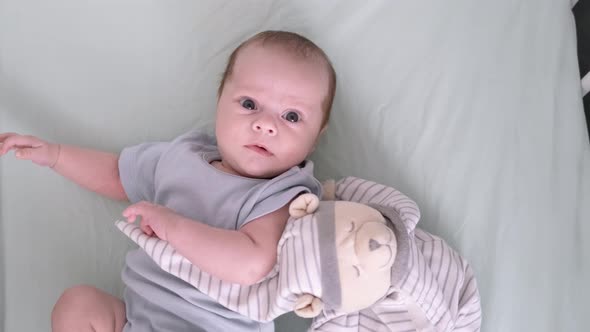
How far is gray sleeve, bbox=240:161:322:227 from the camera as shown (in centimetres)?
104

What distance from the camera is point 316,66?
110 centimetres

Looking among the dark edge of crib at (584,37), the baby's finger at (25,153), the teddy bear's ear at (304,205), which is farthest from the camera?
the dark edge of crib at (584,37)

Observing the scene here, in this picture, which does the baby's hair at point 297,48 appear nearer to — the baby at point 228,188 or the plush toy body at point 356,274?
the baby at point 228,188

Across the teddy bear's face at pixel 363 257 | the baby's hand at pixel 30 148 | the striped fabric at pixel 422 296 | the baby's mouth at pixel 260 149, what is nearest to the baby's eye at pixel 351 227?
the teddy bear's face at pixel 363 257

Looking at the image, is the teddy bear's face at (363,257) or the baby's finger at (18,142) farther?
the baby's finger at (18,142)

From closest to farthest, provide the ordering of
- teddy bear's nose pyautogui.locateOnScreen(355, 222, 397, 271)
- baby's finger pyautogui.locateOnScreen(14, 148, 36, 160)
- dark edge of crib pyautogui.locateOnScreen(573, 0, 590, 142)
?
teddy bear's nose pyautogui.locateOnScreen(355, 222, 397, 271)
baby's finger pyautogui.locateOnScreen(14, 148, 36, 160)
dark edge of crib pyautogui.locateOnScreen(573, 0, 590, 142)

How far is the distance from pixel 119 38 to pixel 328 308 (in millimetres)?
824

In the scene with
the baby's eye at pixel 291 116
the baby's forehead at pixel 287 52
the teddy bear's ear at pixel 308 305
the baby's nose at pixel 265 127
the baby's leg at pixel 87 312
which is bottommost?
the baby's leg at pixel 87 312

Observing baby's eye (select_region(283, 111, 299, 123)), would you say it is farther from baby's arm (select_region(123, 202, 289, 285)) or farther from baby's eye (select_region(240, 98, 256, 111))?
baby's arm (select_region(123, 202, 289, 285))

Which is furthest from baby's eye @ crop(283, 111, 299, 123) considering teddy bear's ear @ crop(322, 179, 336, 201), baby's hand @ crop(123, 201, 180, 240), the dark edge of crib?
the dark edge of crib

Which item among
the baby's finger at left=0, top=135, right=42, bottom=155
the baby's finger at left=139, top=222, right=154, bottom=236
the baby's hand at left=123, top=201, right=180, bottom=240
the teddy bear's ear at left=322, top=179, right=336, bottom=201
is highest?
the teddy bear's ear at left=322, top=179, right=336, bottom=201

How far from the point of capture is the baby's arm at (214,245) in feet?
3.18

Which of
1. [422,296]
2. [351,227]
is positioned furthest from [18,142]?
[422,296]

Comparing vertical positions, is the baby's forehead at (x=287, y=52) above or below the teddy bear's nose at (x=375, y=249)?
above
